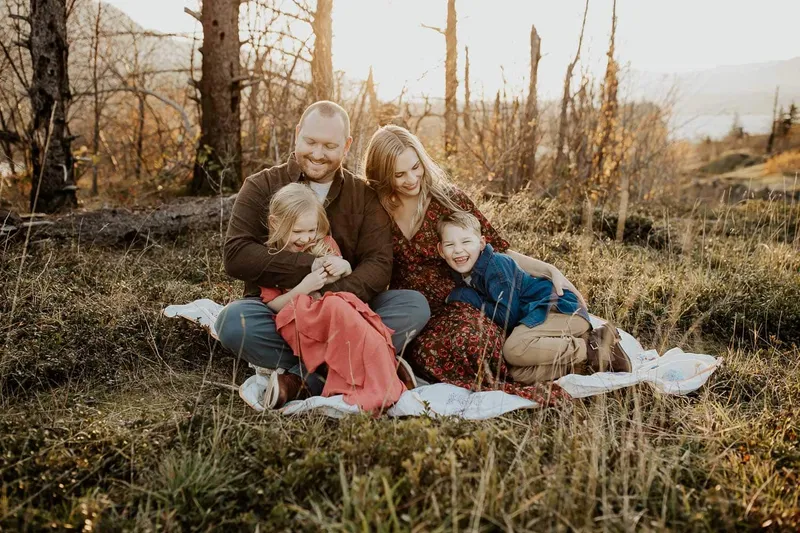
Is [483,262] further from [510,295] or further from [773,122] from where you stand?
[773,122]

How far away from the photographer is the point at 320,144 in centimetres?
327

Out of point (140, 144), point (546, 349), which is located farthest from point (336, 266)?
point (140, 144)

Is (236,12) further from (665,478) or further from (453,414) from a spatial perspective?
(665,478)

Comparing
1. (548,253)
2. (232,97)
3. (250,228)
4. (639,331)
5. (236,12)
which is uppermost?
(236,12)

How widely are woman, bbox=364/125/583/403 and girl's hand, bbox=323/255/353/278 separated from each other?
1.49ft

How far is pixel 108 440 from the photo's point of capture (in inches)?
94.3

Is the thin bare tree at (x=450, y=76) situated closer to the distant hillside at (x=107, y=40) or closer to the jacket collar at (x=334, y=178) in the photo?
the distant hillside at (x=107, y=40)

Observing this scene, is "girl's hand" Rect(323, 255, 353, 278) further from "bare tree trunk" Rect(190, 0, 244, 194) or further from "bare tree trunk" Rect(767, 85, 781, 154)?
"bare tree trunk" Rect(767, 85, 781, 154)

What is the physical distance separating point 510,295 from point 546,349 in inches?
13.9

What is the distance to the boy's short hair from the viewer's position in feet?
11.1

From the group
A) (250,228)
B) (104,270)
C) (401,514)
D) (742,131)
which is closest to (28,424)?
(250,228)

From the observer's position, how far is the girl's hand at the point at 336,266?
318cm

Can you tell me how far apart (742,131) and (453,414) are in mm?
48532

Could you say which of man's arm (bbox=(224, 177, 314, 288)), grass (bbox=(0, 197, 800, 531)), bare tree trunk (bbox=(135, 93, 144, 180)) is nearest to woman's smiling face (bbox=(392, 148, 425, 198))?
man's arm (bbox=(224, 177, 314, 288))
